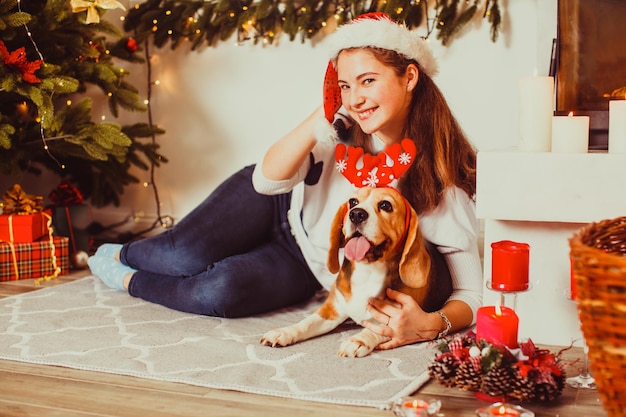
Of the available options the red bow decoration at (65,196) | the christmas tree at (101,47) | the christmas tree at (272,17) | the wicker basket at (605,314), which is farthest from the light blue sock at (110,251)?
the wicker basket at (605,314)

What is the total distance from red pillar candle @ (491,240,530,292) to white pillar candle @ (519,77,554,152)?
0.38 metres

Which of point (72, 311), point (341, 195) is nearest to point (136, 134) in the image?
point (72, 311)

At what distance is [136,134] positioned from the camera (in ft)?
10.8

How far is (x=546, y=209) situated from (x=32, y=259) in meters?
1.83

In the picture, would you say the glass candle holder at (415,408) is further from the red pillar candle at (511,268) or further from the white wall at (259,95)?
the white wall at (259,95)

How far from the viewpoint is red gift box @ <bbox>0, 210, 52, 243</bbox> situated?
2755 millimetres

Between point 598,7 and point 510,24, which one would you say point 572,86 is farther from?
point 510,24

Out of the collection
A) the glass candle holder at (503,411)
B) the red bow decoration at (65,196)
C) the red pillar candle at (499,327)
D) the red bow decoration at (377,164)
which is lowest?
the glass candle holder at (503,411)

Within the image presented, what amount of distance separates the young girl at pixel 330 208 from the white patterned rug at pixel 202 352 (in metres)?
0.07

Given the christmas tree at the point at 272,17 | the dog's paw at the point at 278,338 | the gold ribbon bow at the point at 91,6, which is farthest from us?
the christmas tree at the point at 272,17

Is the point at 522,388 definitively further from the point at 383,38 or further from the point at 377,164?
the point at 383,38

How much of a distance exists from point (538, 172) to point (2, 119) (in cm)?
192

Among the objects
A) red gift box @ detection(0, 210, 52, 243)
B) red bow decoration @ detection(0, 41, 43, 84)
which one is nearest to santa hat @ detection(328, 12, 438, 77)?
red bow decoration @ detection(0, 41, 43, 84)

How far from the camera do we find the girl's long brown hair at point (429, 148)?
2.00 m
